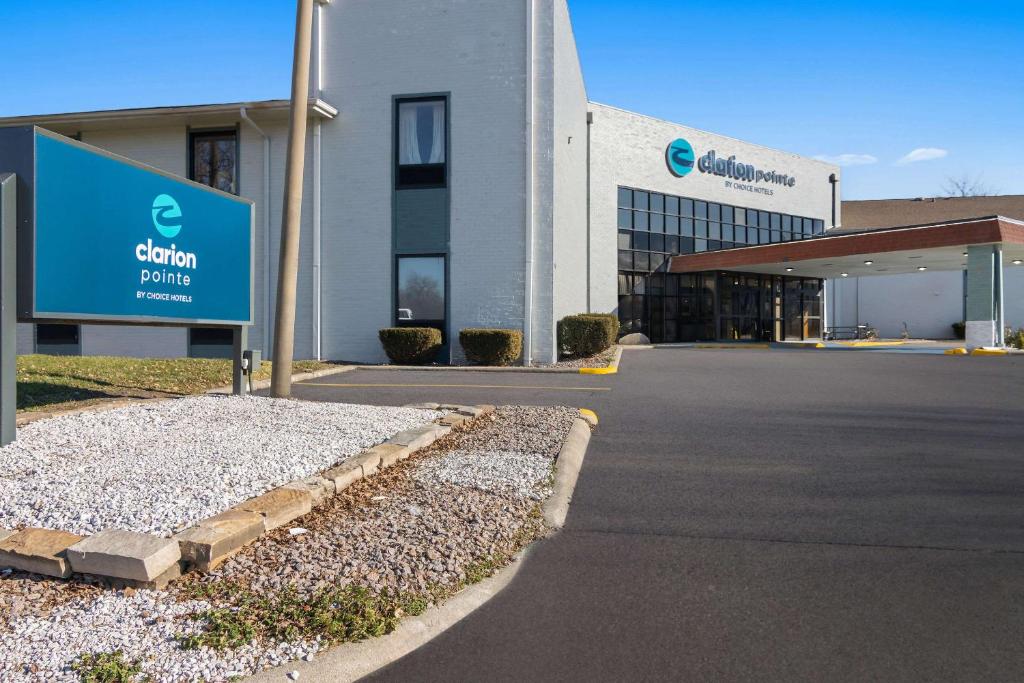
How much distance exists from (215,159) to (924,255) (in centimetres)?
2412

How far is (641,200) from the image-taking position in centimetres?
3055

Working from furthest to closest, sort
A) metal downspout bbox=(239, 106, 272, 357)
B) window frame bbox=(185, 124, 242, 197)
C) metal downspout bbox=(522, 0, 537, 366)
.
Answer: window frame bbox=(185, 124, 242, 197), metal downspout bbox=(239, 106, 272, 357), metal downspout bbox=(522, 0, 537, 366)

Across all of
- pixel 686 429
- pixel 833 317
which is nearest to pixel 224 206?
pixel 686 429

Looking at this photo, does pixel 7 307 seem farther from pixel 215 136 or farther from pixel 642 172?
pixel 642 172

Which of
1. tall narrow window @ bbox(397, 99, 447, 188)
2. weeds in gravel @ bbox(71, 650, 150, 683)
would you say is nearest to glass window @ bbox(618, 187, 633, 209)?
tall narrow window @ bbox(397, 99, 447, 188)

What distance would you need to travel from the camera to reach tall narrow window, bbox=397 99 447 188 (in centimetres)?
1825

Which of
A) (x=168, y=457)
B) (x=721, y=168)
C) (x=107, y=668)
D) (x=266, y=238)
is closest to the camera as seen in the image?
(x=107, y=668)

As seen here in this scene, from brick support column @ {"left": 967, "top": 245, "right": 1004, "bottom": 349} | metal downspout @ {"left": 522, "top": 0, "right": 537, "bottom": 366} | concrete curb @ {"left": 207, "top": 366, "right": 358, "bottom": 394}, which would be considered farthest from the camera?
brick support column @ {"left": 967, "top": 245, "right": 1004, "bottom": 349}

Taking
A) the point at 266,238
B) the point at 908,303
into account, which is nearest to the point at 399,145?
the point at 266,238

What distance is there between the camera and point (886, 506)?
5.46 metres

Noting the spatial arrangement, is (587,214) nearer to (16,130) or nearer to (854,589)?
(16,130)

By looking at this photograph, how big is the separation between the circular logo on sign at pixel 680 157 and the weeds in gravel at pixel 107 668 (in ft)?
100

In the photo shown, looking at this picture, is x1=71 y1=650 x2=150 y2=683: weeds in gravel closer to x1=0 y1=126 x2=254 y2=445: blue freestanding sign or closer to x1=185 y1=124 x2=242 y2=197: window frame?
x1=0 y1=126 x2=254 y2=445: blue freestanding sign

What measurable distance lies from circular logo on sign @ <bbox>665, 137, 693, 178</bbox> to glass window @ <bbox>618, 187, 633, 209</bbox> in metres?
2.71
